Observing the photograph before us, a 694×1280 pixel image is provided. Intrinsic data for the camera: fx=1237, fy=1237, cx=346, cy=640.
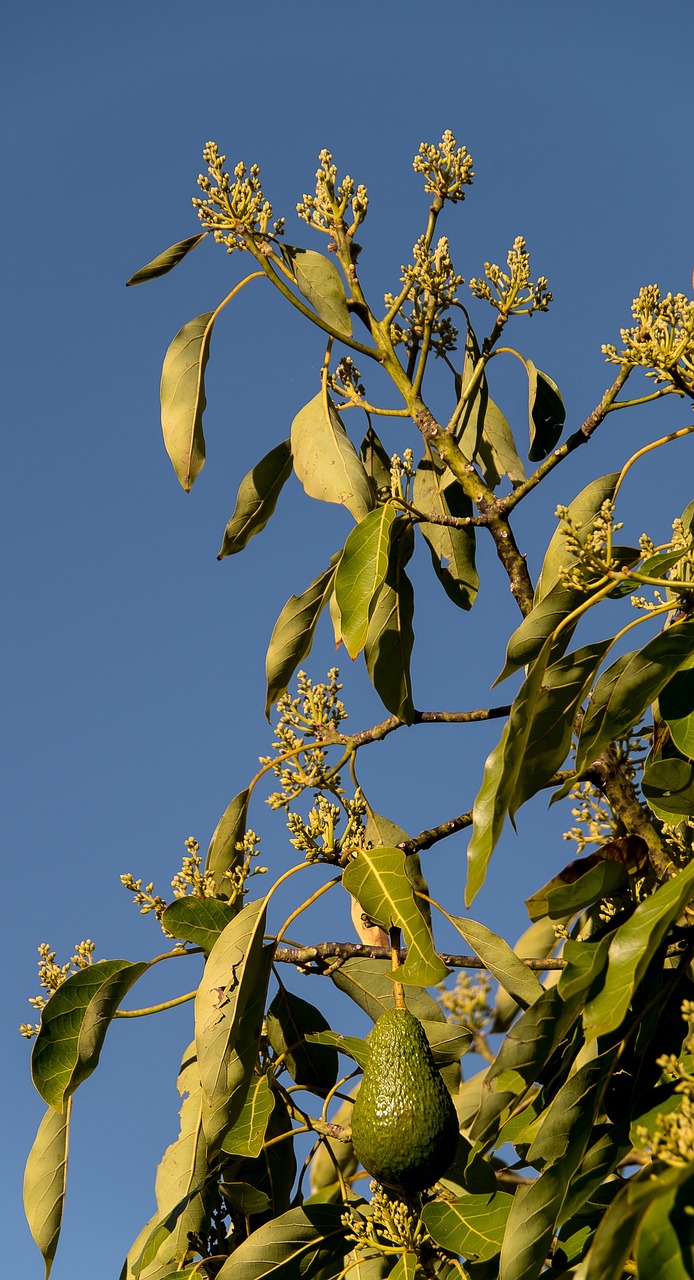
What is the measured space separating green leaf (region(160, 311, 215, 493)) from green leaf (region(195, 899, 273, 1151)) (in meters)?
0.96

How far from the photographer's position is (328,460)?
8.13 feet

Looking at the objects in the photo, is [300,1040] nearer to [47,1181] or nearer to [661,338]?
[47,1181]

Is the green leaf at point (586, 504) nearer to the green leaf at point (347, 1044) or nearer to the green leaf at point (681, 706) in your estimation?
the green leaf at point (681, 706)

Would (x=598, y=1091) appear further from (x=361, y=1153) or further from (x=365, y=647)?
(x=365, y=647)

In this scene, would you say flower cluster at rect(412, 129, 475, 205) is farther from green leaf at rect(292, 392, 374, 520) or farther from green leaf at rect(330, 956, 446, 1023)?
green leaf at rect(330, 956, 446, 1023)

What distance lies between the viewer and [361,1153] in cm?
196

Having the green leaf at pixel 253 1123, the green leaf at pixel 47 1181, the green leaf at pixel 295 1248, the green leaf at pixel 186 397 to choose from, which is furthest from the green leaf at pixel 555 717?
the green leaf at pixel 47 1181

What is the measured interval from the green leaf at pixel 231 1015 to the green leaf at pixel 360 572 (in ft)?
1.68

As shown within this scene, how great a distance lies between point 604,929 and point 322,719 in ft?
2.23

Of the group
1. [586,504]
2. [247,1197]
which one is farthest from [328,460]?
[247,1197]

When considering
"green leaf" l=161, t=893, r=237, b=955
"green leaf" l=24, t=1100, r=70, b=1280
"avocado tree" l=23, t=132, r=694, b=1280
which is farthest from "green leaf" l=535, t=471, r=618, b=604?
"green leaf" l=24, t=1100, r=70, b=1280

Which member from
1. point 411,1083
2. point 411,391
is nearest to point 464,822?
point 411,1083

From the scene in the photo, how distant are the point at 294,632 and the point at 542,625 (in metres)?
0.91

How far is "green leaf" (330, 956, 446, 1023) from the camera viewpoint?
2.43 meters
